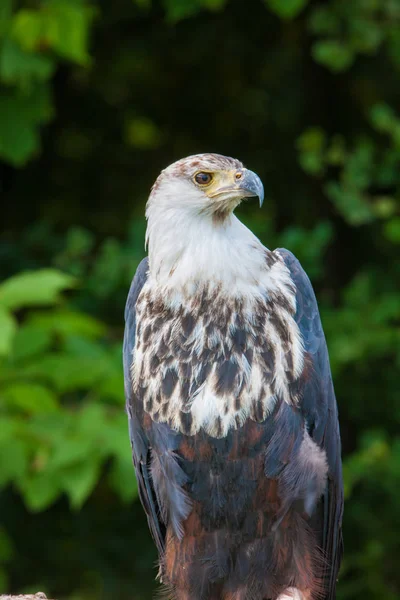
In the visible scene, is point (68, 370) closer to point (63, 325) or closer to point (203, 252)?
point (63, 325)

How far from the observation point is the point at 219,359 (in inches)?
151

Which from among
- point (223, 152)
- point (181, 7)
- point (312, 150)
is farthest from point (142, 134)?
point (181, 7)

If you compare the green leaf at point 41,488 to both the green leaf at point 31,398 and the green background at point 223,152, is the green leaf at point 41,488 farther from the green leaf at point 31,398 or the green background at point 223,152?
the green background at point 223,152

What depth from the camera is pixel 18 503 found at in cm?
720

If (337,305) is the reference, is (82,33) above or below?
above

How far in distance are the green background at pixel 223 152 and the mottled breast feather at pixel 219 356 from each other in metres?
1.96

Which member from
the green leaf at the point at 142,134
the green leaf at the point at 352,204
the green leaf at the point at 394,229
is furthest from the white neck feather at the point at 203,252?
the green leaf at the point at 142,134

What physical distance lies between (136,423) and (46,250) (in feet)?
9.60

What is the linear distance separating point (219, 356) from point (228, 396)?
0.50ft

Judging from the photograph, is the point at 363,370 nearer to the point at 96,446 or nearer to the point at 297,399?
the point at 96,446

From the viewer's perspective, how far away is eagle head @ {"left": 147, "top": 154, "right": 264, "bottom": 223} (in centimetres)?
373

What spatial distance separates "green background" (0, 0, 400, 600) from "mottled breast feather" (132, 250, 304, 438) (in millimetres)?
1959

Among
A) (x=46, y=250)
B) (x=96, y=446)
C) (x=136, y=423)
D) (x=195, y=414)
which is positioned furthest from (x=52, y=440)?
(x=46, y=250)

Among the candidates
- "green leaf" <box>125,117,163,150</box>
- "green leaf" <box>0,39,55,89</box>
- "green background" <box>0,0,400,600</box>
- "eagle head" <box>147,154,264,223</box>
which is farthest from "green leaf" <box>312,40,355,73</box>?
"eagle head" <box>147,154,264,223</box>
